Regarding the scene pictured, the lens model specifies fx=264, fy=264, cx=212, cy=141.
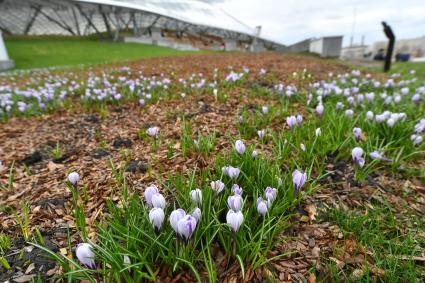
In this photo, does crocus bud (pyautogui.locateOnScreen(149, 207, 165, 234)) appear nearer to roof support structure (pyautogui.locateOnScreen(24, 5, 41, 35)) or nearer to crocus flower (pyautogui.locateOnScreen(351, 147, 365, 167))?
crocus flower (pyautogui.locateOnScreen(351, 147, 365, 167))

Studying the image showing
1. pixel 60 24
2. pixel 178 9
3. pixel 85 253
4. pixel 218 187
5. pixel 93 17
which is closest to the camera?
pixel 85 253

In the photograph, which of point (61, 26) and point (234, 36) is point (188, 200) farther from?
point (234, 36)

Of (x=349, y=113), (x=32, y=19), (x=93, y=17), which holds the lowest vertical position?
(x=349, y=113)

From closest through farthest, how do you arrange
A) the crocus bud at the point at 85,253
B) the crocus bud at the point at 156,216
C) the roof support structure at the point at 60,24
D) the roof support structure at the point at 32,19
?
the crocus bud at the point at 85,253, the crocus bud at the point at 156,216, the roof support structure at the point at 32,19, the roof support structure at the point at 60,24

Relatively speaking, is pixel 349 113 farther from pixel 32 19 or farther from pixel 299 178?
pixel 32 19

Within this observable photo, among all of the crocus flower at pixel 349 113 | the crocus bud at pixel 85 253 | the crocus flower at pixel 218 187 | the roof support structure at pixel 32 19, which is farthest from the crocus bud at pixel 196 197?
the roof support structure at pixel 32 19

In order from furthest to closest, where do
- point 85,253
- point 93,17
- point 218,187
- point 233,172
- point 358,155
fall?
point 93,17
point 358,155
point 233,172
point 218,187
point 85,253

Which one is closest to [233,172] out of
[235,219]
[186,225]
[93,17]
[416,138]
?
[235,219]

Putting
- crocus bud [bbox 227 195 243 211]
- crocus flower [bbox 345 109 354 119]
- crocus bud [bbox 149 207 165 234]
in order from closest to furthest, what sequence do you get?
crocus bud [bbox 149 207 165 234] → crocus bud [bbox 227 195 243 211] → crocus flower [bbox 345 109 354 119]

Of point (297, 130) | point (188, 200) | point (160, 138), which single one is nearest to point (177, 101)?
point (160, 138)

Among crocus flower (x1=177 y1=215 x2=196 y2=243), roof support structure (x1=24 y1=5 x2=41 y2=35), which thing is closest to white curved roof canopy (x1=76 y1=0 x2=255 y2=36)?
roof support structure (x1=24 y1=5 x2=41 y2=35)

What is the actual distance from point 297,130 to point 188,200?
1.75 m

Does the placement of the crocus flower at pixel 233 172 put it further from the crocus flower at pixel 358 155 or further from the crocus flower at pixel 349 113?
the crocus flower at pixel 349 113

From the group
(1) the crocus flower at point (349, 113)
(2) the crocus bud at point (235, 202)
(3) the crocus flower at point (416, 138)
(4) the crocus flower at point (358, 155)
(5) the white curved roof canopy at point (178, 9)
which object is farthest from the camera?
(5) the white curved roof canopy at point (178, 9)
